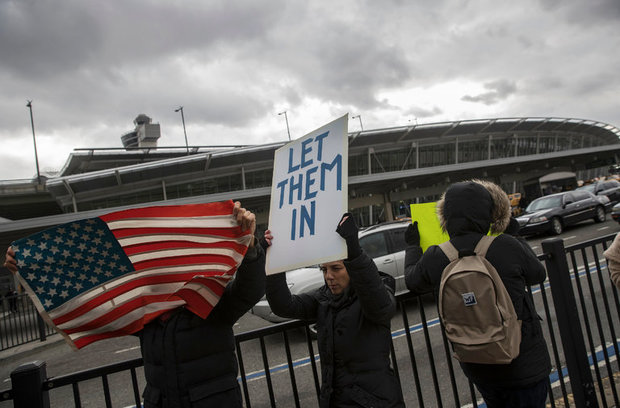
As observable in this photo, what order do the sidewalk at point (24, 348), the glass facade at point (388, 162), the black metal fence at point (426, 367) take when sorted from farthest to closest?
the glass facade at point (388, 162) < the sidewalk at point (24, 348) < the black metal fence at point (426, 367)

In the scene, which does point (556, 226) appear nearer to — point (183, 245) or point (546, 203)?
point (546, 203)

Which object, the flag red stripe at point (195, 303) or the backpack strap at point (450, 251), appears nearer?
the flag red stripe at point (195, 303)

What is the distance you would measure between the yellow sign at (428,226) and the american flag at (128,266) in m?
1.16

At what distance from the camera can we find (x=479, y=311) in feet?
6.47

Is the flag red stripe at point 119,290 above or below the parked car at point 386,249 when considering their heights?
above

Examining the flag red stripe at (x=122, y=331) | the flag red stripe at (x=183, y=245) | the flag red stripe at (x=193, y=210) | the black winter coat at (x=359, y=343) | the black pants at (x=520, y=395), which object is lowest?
the black pants at (x=520, y=395)

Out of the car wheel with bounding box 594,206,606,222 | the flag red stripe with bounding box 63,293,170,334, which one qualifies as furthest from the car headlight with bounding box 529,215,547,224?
the flag red stripe with bounding box 63,293,170,334

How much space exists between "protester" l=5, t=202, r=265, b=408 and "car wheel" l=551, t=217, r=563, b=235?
15973 mm

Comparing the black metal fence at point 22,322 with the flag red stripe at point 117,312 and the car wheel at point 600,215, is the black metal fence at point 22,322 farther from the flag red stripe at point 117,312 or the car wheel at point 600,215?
the car wheel at point 600,215

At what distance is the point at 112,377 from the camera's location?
5949mm

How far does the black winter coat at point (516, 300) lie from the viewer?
2.03m

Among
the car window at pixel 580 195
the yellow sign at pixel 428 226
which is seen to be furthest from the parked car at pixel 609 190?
the yellow sign at pixel 428 226

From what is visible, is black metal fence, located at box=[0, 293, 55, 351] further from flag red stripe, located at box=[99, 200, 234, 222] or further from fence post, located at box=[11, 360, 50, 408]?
flag red stripe, located at box=[99, 200, 234, 222]

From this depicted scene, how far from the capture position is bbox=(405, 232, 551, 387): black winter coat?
2031 mm
